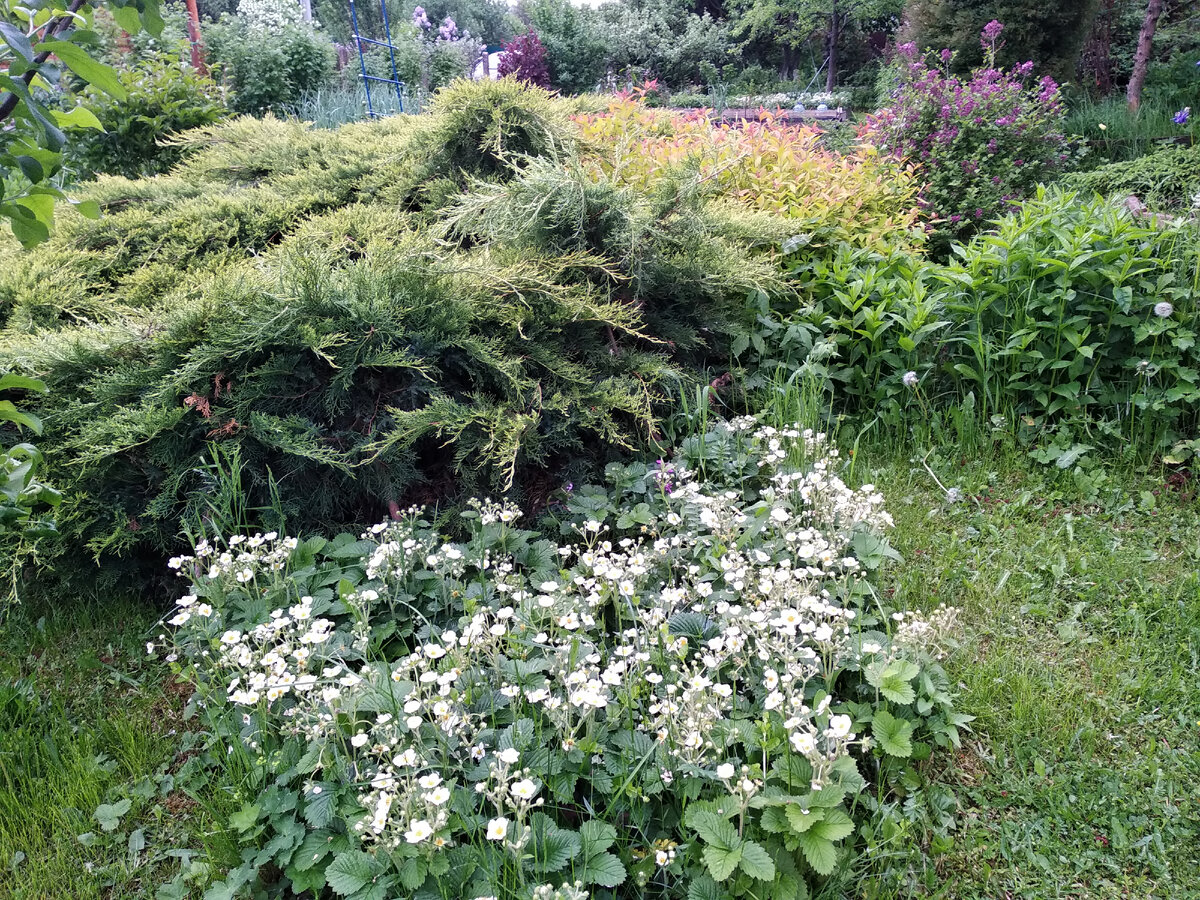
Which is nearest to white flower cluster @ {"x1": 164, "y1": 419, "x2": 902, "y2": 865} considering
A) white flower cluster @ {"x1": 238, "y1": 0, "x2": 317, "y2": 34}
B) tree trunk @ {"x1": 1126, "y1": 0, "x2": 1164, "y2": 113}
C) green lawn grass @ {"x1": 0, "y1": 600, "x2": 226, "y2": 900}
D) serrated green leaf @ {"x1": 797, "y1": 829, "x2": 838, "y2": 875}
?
serrated green leaf @ {"x1": 797, "y1": 829, "x2": 838, "y2": 875}

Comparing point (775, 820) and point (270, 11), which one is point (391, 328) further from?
point (270, 11)

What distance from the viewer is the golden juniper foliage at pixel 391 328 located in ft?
8.35

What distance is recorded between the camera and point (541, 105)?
11.5ft

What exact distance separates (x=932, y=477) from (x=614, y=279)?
153cm

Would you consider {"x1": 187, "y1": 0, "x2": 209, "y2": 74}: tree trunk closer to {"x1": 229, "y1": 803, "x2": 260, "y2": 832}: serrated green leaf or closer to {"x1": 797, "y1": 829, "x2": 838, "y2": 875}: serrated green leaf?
{"x1": 229, "y1": 803, "x2": 260, "y2": 832}: serrated green leaf

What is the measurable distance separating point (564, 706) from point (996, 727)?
4.03ft

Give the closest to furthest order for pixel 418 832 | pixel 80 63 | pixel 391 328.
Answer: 1. pixel 80 63
2. pixel 418 832
3. pixel 391 328

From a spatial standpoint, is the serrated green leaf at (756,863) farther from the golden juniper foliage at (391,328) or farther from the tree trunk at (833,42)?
the tree trunk at (833,42)

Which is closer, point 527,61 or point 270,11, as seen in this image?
point 527,61

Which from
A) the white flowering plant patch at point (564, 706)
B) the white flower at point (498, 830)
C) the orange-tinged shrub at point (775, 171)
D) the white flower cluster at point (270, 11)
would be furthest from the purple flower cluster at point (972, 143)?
the white flower cluster at point (270, 11)

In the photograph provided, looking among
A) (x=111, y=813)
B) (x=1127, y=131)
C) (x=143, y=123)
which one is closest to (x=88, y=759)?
(x=111, y=813)

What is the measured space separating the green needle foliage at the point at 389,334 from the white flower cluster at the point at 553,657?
1.03 ft

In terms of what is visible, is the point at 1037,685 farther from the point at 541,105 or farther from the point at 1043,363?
the point at 541,105

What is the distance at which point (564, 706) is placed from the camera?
1.70m
